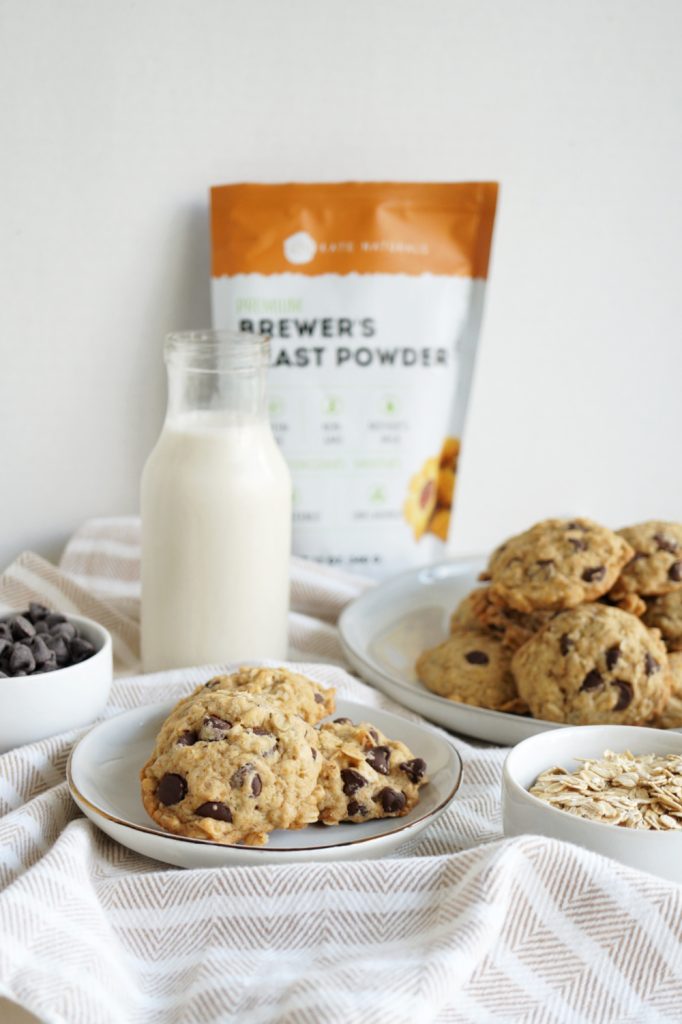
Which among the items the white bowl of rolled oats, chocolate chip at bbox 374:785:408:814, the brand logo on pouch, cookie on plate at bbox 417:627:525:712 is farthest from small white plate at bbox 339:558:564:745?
the brand logo on pouch

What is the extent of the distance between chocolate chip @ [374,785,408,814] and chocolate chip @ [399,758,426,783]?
0.03 meters

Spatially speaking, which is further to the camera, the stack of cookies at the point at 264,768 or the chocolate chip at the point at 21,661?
the chocolate chip at the point at 21,661

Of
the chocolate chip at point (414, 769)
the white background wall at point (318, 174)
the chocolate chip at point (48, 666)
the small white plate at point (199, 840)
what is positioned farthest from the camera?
the white background wall at point (318, 174)

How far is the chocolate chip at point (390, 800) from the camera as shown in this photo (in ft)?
3.06

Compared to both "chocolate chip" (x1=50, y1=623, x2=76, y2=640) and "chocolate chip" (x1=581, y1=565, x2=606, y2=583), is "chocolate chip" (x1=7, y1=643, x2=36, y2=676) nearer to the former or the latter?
"chocolate chip" (x1=50, y1=623, x2=76, y2=640)

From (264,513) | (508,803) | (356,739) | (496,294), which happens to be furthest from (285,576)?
(496,294)

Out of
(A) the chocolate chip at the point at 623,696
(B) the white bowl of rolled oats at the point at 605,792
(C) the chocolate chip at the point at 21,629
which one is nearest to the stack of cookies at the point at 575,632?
(A) the chocolate chip at the point at 623,696

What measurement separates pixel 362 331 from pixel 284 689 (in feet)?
2.33

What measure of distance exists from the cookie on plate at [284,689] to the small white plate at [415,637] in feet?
0.61

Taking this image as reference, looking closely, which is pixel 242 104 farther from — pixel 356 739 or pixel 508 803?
pixel 508 803

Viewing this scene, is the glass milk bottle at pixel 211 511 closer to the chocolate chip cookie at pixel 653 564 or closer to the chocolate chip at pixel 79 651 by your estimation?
the chocolate chip at pixel 79 651

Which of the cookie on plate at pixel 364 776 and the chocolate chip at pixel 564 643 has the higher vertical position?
the chocolate chip at pixel 564 643

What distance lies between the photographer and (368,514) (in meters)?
1.62

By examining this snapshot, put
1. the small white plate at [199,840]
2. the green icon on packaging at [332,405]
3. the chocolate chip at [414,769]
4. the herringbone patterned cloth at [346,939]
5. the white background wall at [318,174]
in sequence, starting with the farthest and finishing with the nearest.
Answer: the green icon on packaging at [332,405] < the white background wall at [318,174] < the chocolate chip at [414,769] < the small white plate at [199,840] < the herringbone patterned cloth at [346,939]
